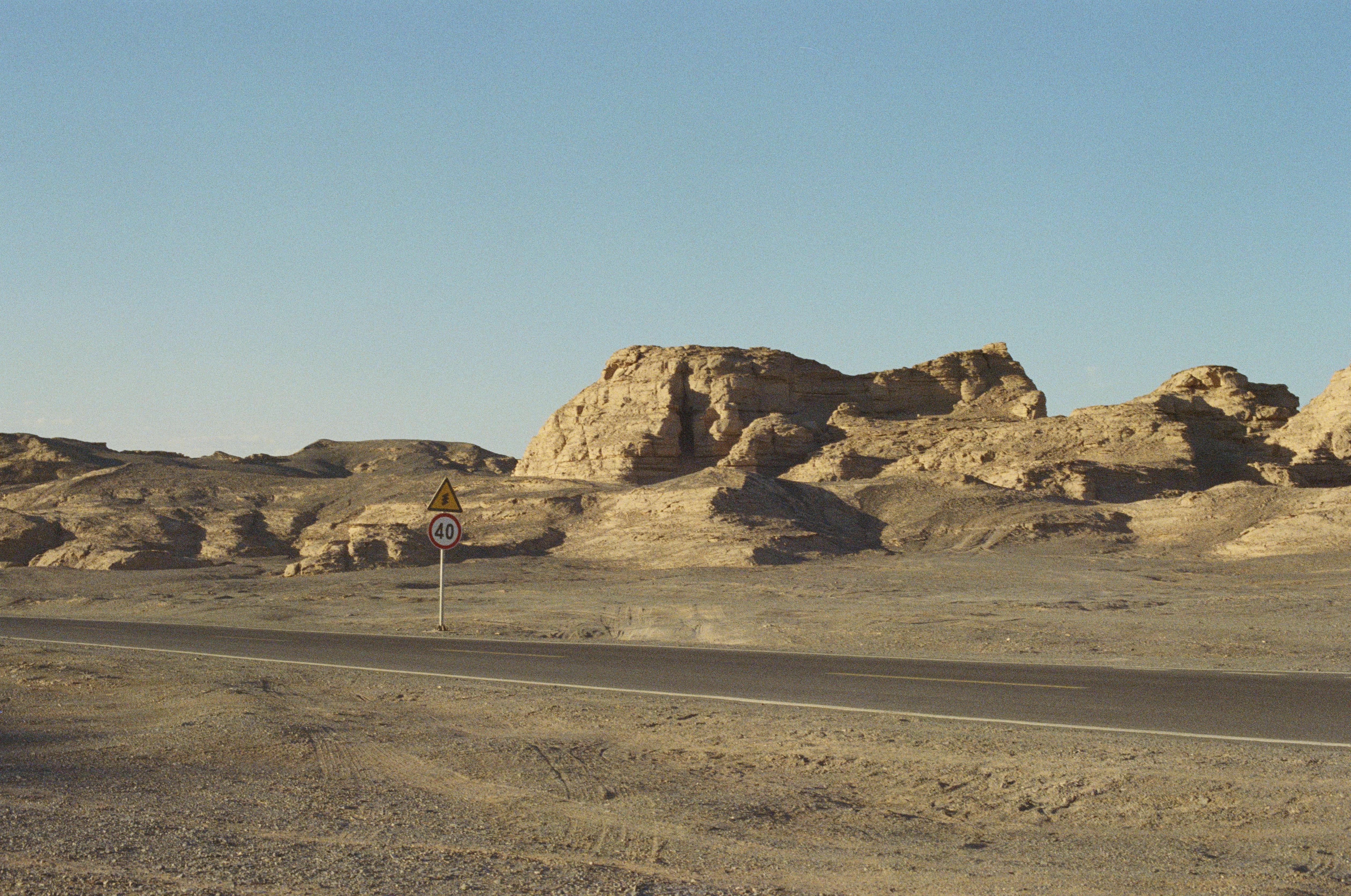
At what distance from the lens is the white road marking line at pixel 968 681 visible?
13.5 metres

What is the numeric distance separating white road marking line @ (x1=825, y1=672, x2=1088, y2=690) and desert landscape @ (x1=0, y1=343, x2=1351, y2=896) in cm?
278

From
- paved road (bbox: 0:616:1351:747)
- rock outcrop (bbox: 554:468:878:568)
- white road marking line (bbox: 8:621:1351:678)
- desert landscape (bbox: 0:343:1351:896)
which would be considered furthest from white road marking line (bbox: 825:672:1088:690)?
rock outcrop (bbox: 554:468:878:568)

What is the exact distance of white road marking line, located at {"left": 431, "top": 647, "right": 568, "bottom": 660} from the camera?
17719mm

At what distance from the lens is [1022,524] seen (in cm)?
4394

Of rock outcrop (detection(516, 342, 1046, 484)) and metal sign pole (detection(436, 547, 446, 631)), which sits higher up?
rock outcrop (detection(516, 342, 1046, 484))

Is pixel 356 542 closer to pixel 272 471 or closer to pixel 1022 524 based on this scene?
pixel 1022 524

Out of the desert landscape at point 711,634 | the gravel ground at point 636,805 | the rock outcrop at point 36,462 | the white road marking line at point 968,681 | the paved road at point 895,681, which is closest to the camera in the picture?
the gravel ground at point 636,805

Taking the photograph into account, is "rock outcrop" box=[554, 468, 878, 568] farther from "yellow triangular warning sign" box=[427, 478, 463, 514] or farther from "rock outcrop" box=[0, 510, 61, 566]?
"rock outcrop" box=[0, 510, 61, 566]

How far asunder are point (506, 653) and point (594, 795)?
1049cm

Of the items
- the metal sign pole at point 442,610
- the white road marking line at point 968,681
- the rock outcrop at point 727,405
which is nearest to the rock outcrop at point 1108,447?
the rock outcrop at point 727,405

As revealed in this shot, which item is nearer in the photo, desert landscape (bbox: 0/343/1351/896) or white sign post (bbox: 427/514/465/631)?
desert landscape (bbox: 0/343/1351/896)

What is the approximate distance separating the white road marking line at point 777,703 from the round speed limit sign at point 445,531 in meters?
5.29

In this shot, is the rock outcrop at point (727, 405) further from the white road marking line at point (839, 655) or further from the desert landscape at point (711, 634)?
the white road marking line at point (839, 655)

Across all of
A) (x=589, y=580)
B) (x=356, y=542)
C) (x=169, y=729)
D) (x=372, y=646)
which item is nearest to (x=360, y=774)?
(x=169, y=729)
